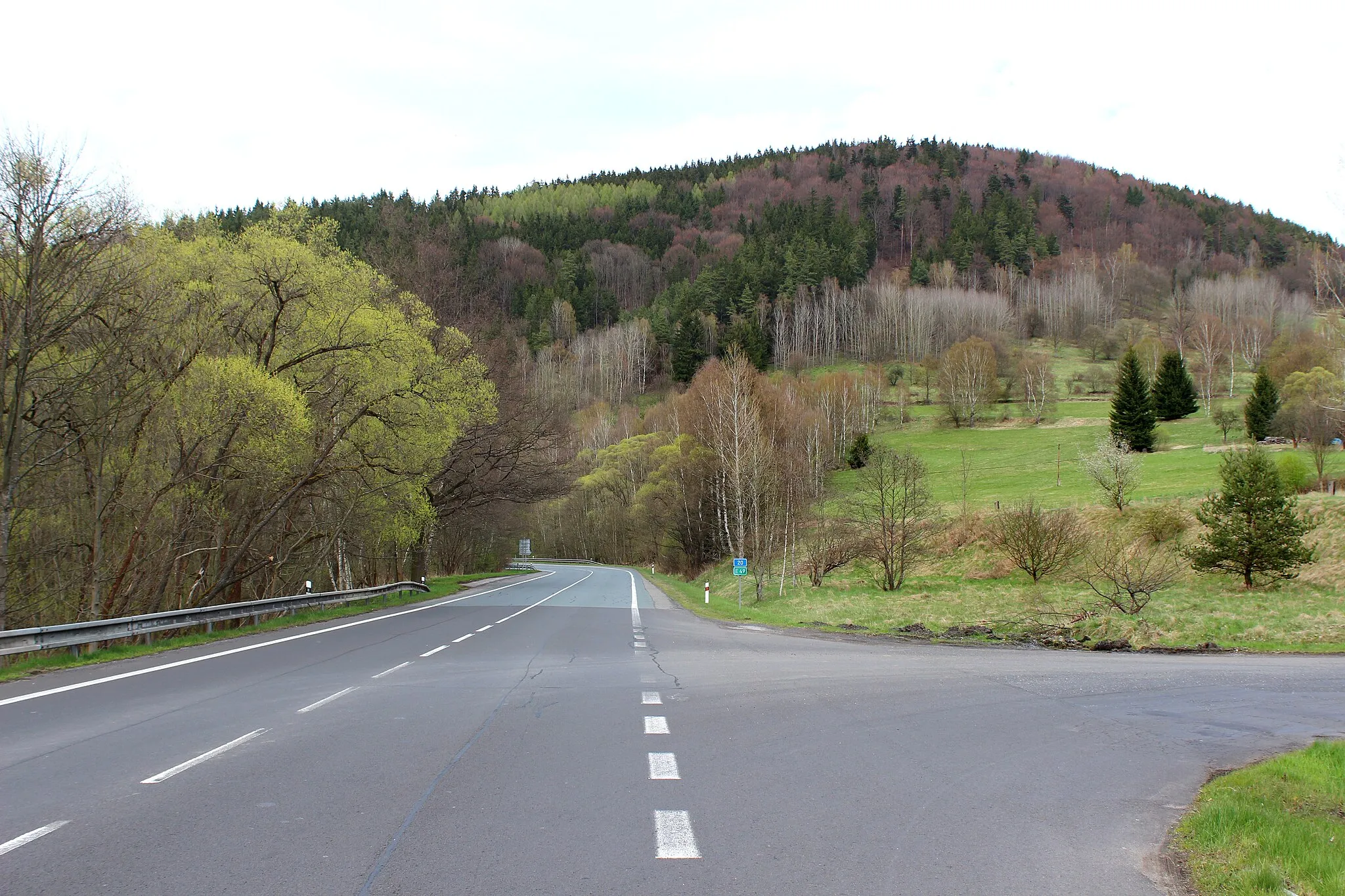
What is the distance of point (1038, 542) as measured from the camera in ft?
117

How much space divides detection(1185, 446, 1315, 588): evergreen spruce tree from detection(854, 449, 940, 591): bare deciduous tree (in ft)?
36.7

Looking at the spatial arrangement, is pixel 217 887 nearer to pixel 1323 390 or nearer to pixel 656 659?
pixel 656 659

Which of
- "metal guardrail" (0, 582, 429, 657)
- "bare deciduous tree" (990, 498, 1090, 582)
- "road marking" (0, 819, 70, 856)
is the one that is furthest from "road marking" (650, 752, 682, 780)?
"bare deciduous tree" (990, 498, 1090, 582)

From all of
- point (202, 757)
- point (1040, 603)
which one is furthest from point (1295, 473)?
point (202, 757)

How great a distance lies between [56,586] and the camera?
22.6 meters

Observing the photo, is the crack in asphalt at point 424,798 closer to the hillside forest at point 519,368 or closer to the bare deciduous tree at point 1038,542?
the hillside forest at point 519,368

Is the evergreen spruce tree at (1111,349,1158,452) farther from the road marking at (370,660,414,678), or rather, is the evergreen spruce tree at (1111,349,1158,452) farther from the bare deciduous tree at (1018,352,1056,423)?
the road marking at (370,660,414,678)

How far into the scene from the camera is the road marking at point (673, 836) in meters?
5.22

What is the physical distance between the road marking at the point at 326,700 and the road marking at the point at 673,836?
582 cm

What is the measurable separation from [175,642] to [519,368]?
106ft

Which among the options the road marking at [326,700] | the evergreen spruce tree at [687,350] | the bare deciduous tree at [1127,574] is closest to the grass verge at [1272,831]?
the road marking at [326,700]

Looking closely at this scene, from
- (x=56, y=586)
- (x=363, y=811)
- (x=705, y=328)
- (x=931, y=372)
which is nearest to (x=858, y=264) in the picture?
(x=705, y=328)

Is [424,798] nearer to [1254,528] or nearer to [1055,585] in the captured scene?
[1254,528]

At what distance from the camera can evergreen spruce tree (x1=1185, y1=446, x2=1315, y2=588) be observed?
29375 millimetres
